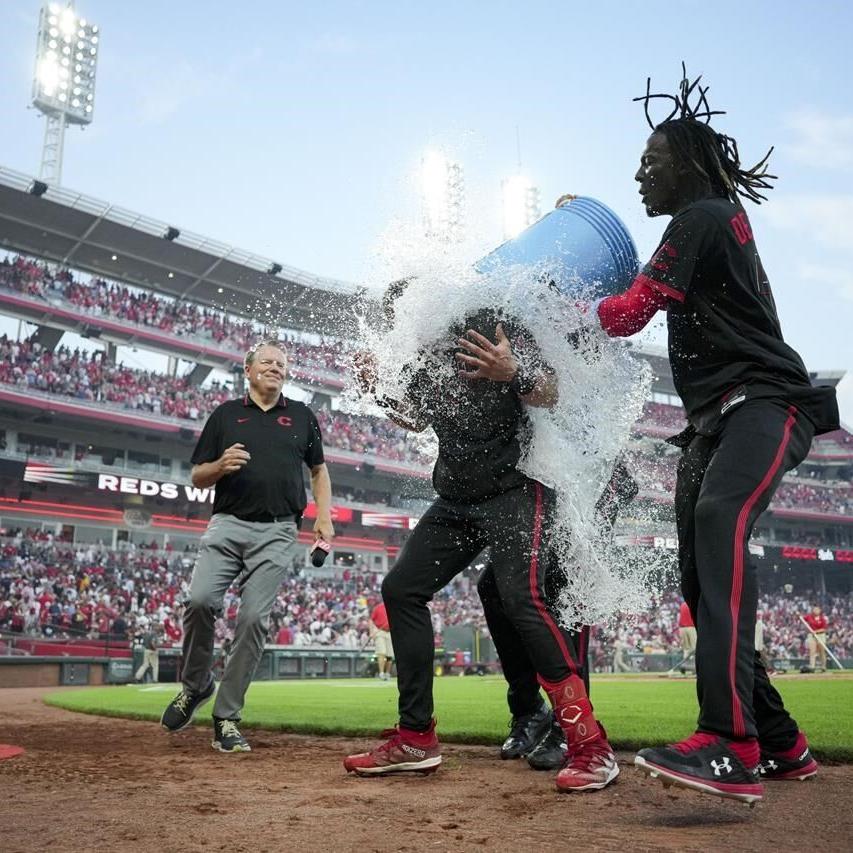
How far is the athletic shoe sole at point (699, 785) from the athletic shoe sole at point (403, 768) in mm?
1330

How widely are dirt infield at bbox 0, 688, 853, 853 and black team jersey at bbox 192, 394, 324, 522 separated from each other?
1.45 meters

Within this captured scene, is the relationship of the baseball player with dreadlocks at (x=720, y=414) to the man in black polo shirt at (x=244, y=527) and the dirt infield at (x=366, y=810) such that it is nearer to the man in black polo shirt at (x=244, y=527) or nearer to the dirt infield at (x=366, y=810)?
the dirt infield at (x=366, y=810)

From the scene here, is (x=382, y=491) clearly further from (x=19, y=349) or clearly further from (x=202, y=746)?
(x=202, y=746)

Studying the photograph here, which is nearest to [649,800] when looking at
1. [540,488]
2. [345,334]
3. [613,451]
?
[540,488]

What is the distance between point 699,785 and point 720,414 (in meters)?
1.16

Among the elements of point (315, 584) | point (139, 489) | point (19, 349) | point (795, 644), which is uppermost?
point (19, 349)

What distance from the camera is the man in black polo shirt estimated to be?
4824 mm

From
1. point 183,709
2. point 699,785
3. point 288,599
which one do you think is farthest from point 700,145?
point 288,599

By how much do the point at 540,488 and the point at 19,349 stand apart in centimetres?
3558

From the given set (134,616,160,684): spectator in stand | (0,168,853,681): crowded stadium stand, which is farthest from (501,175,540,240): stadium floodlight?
(134,616,160,684): spectator in stand

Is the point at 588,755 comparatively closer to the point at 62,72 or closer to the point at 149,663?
the point at 149,663

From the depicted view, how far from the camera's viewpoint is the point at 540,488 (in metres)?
3.60

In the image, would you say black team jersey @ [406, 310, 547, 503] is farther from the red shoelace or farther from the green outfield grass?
the green outfield grass

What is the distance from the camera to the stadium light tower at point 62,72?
4212cm
